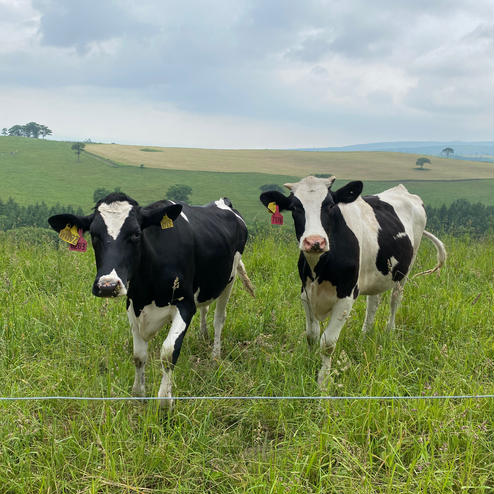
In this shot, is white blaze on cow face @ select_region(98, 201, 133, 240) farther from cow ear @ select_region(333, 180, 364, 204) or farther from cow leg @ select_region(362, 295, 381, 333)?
cow leg @ select_region(362, 295, 381, 333)

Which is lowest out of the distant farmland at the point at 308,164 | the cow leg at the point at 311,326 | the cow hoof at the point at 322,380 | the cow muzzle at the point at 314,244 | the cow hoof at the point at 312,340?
the cow hoof at the point at 322,380

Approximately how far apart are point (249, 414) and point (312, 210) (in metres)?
1.84

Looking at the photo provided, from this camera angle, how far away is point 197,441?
10.8 ft

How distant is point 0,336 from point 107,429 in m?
2.41

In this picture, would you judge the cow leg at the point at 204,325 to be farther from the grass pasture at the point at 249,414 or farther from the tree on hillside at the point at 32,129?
the tree on hillside at the point at 32,129

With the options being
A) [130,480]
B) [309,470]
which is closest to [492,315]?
[309,470]

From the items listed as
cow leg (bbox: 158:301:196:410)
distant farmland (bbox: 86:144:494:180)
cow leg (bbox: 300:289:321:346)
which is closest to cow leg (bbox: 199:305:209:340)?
cow leg (bbox: 300:289:321:346)

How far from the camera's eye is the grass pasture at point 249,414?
116 inches

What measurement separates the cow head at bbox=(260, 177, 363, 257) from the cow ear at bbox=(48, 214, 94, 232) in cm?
169

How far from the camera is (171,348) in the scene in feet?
12.1

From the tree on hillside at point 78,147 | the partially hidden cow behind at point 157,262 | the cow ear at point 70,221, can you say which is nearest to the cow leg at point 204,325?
the partially hidden cow behind at point 157,262

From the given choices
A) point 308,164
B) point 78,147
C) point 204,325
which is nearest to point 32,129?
point 78,147

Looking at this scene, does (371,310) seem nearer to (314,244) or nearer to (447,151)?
(314,244)

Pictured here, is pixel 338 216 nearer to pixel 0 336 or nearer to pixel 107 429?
pixel 107 429
